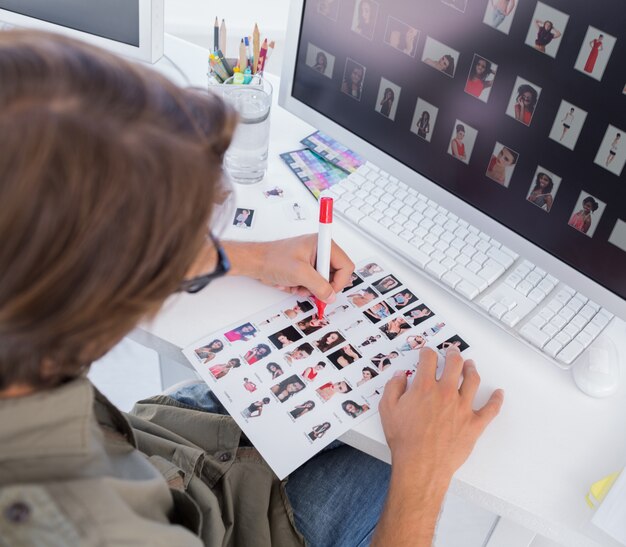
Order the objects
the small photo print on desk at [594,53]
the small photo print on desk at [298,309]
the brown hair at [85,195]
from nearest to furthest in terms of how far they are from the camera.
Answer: the brown hair at [85,195], the small photo print on desk at [594,53], the small photo print on desk at [298,309]

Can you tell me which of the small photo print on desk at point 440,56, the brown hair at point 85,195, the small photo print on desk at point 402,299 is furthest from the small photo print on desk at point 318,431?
the small photo print on desk at point 440,56

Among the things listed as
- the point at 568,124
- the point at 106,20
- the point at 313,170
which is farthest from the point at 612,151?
the point at 106,20

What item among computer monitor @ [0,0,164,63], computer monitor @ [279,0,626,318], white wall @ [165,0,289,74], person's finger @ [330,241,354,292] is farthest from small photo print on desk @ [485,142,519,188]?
white wall @ [165,0,289,74]

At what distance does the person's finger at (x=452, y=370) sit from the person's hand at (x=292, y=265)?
0.17m

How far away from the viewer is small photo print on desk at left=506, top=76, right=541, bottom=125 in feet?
2.55

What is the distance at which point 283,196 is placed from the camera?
3.55 ft

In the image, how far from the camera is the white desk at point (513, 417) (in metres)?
0.75

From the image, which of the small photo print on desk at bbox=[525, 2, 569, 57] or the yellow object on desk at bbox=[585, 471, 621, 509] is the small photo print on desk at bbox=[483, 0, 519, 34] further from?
the yellow object on desk at bbox=[585, 471, 621, 509]

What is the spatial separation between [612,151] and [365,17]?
0.35 metres

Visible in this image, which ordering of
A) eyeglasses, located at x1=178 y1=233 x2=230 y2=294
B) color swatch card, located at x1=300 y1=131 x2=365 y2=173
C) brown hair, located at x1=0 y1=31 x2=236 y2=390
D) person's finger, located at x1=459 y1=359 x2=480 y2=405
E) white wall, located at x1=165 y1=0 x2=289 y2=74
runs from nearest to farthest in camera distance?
brown hair, located at x1=0 y1=31 x2=236 y2=390
eyeglasses, located at x1=178 y1=233 x2=230 y2=294
person's finger, located at x1=459 y1=359 x2=480 y2=405
color swatch card, located at x1=300 y1=131 x2=365 y2=173
white wall, located at x1=165 y1=0 x2=289 y2=74

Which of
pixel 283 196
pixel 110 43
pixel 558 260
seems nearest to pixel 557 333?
pixel 558 260

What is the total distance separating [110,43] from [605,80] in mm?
770

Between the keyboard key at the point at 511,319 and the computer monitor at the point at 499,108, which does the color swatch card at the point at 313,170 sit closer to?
the computer monitor at the point at 499,108

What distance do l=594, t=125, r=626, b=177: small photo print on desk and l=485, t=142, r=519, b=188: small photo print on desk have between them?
4.0 inches
